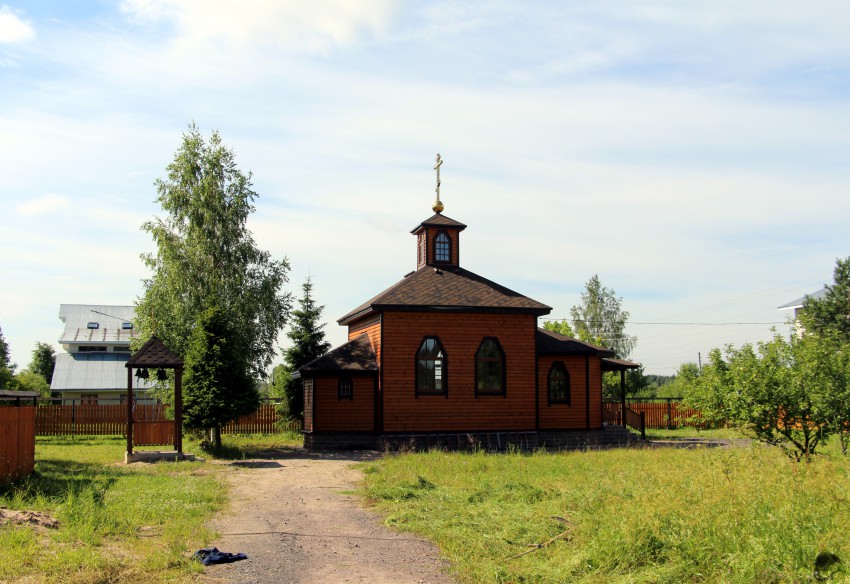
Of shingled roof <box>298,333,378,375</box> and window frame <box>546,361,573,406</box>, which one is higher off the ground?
shingled roof <box>298,333,378,375</box>

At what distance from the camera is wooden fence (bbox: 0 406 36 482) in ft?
46.6

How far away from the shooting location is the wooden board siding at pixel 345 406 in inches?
990

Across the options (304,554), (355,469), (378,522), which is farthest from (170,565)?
(355,469)

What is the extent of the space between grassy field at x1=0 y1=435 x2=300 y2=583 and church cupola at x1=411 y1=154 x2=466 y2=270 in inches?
477

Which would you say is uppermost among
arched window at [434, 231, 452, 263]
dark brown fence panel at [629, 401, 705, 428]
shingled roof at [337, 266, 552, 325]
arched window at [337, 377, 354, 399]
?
arched window at [434, 231, 452, 263]

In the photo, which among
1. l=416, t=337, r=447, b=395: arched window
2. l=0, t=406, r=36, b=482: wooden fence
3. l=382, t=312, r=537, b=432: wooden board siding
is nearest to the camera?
l=0, t=406, r=36, b=482: wooden fence

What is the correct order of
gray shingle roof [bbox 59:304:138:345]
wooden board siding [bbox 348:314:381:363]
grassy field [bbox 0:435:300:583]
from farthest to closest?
1. gray shingle roof [bbox 59:304:138:345]
2. wooden board siding [bbox 348:314:381:363]
3. grassy field [bbox 0:435:300:583]

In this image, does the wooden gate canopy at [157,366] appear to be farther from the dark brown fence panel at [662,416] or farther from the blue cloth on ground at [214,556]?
the dark brown fence panel at [662,416]

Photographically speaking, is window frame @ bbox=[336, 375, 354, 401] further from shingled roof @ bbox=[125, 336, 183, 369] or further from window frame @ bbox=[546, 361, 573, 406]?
window frame @ bbox=[546, 361, 573, 406]

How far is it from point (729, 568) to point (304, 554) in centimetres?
494

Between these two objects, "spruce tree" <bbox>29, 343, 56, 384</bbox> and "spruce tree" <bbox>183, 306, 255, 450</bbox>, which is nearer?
"spruce tree" <bbox>183, 306, 255, 450</bbox>

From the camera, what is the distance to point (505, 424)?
25.4 meters

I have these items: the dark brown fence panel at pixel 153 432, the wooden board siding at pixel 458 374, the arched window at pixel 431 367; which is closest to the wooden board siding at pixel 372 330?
the wooden board siding at pixel 458 374

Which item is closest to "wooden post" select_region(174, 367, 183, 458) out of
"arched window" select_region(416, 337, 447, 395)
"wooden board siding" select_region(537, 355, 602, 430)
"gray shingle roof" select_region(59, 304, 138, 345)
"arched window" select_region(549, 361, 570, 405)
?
"arched window" select_region(416, 337, 447, 395)
